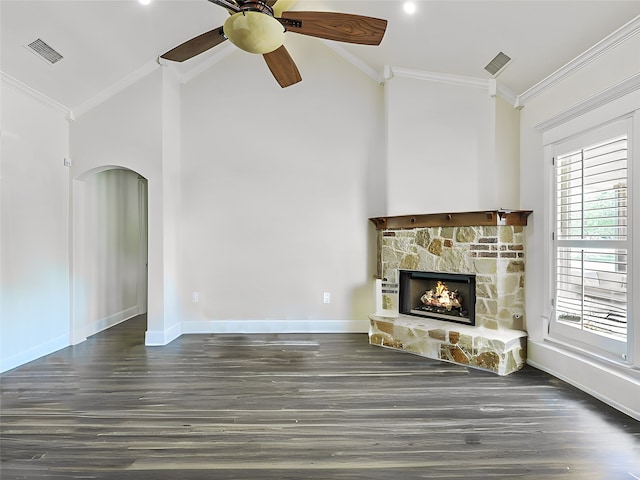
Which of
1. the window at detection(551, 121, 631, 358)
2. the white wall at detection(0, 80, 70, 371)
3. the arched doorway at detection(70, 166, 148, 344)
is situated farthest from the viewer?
the arched doorway at detection(70, 166, 148, 344)

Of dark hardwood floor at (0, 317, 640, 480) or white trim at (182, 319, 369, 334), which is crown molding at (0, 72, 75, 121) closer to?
dark hardwood floor at (0, 317, 640, 480)

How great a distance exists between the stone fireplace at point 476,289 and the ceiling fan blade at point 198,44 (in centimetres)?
257

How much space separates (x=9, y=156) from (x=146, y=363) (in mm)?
2330

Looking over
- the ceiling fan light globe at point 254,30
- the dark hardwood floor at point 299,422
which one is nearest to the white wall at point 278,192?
the dark hardwood floor at point 299,422

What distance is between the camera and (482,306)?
11.4 ft

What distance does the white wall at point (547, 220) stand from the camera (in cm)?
245

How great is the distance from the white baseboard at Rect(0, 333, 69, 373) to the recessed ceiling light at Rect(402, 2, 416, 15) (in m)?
4.93

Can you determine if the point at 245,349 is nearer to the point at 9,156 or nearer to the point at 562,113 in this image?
the point at 9,156

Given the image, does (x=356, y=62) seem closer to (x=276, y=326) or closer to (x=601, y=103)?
(x=601, y=103)

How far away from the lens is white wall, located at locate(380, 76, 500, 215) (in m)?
3.72

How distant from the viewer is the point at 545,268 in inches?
Result: 128

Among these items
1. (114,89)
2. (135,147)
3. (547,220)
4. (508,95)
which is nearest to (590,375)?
(547,220)

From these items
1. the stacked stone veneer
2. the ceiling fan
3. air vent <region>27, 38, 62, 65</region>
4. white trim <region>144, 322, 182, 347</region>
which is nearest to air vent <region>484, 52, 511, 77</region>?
the stacked stone veneer

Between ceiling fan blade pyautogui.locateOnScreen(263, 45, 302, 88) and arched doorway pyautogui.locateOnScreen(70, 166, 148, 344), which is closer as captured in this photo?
ceiling fan blade pyautogui.locateOnScreen(263, 45, 302, 88)
